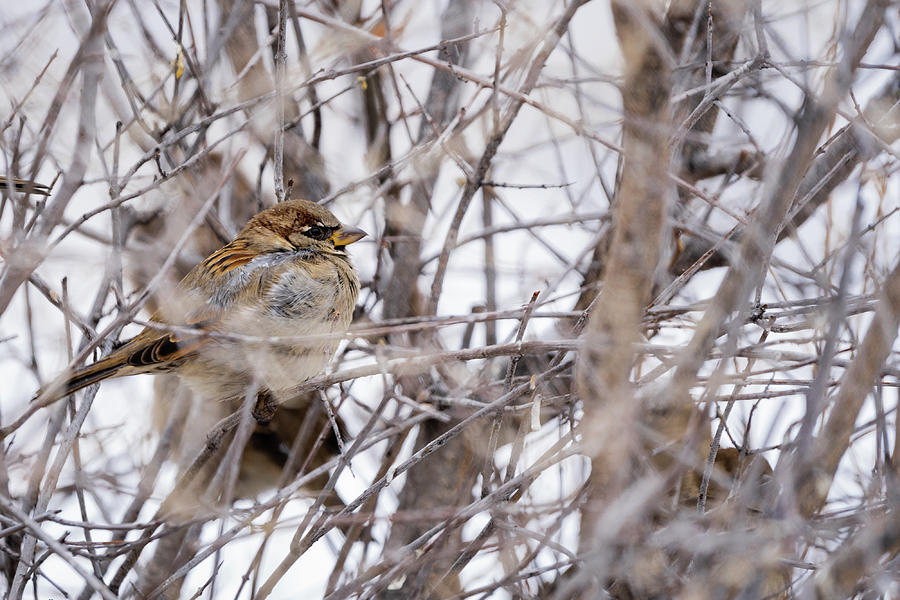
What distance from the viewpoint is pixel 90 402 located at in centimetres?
417

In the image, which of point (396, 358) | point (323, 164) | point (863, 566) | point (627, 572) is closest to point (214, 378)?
point (396, 358)

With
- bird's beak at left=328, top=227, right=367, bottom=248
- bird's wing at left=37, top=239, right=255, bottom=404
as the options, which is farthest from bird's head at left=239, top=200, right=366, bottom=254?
bird's wing at left=37, top=239, right=255, bottom=404

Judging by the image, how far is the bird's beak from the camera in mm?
5094

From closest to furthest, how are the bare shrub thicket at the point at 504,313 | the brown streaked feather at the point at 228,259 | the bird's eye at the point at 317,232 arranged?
the bare shrub thicket at the point at 504,313 < the brown streaked feather at the point at 228,259 < the bird's eye at the point at 317,232

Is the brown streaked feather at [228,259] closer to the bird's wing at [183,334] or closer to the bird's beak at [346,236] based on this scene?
the bird's wing at [183,334]

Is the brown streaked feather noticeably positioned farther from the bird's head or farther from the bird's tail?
the bird's tail

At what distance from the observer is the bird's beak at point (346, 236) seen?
5.09 m

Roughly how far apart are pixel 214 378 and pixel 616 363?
A: 2.62m

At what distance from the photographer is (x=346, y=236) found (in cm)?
511

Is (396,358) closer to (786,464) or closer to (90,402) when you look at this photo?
(90,402)

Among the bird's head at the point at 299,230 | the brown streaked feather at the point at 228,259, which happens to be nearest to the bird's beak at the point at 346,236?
the bird's head at the point at 299,230

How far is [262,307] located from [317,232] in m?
0.52

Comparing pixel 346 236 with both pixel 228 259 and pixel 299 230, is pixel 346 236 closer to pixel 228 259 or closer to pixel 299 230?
pixel 299 230

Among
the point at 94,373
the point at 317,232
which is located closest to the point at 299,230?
the point at 317,232
